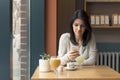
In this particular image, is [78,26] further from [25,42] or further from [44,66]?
[25,42]

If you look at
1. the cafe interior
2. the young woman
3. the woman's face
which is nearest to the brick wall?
the cafe interior

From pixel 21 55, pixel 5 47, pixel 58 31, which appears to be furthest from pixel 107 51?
pixel 5 47

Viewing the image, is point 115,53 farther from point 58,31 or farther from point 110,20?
point 58,31

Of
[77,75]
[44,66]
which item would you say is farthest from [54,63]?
[77,75]

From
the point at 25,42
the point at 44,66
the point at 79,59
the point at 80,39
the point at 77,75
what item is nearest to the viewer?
the point at 77,75

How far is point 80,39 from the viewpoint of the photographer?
3018mm

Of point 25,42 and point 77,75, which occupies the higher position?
point 25,42

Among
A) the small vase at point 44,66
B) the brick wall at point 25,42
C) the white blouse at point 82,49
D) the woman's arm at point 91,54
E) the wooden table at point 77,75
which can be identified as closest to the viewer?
the wooden table at point 77,75

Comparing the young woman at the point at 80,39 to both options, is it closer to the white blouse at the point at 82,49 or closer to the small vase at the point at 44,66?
the white blouse at the point at 82,49

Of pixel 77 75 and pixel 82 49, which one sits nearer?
pixel 77 75

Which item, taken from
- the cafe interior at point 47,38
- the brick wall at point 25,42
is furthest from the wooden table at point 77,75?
the brick wall at point 25,42

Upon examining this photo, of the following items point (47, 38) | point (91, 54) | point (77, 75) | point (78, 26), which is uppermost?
point (78, 26)

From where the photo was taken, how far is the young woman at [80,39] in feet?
9.61

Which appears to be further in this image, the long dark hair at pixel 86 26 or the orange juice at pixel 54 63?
the long dark hair at pixel 86 26
